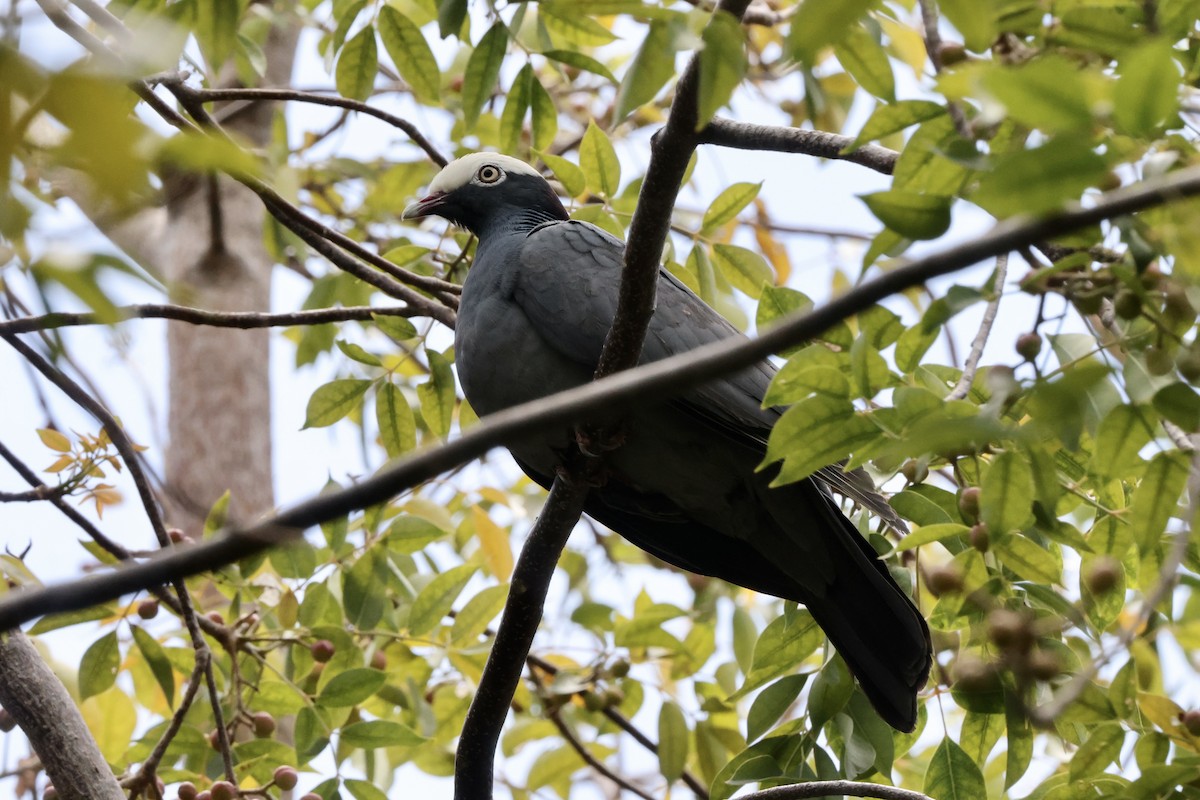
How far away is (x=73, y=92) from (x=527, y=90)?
267 cm

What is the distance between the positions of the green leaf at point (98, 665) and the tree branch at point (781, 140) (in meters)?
2.22

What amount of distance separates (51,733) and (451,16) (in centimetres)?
198

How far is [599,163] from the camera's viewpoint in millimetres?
3633

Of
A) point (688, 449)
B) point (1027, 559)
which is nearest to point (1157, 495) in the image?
point (1027, 559)

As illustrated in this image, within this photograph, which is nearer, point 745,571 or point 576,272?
point 576,272

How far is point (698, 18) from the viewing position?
1.89m

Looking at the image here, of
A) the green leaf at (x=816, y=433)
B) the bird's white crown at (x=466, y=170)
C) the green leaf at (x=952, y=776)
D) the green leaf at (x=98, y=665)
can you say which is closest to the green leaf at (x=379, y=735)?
the green leaf at (x=98, y=665)

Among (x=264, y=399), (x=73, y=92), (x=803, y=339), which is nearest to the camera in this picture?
(x=73, y=92)

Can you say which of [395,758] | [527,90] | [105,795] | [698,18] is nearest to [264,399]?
[395,758]

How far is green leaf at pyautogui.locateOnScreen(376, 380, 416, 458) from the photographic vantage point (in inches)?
144

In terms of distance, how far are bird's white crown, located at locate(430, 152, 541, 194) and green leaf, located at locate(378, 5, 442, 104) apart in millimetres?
710

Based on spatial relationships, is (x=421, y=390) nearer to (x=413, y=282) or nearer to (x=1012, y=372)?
(x=413, y=282)

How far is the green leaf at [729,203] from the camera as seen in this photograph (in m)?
3.46

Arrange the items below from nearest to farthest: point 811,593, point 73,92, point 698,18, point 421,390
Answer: point 73,92
point 698,18
point 811,593
point 421,390
